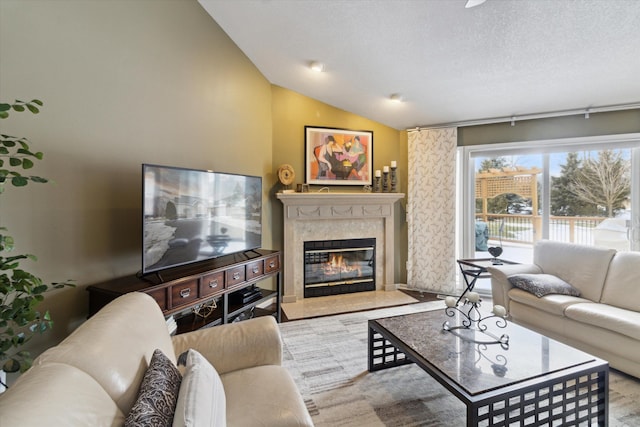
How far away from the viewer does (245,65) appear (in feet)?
11.5

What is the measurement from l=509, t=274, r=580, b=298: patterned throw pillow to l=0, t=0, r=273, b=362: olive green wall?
328 centimetres

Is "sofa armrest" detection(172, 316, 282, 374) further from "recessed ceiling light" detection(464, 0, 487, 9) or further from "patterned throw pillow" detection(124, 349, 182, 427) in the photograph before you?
"recessed ceiling light" detection(464, 0, 487, 9)

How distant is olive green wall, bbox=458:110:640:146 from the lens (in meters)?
3.59

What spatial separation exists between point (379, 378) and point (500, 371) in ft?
2.94

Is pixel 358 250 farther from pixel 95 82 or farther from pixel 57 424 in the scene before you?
pixel 57 424

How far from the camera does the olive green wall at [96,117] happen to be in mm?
1631

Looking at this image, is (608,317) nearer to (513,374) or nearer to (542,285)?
(542,285)

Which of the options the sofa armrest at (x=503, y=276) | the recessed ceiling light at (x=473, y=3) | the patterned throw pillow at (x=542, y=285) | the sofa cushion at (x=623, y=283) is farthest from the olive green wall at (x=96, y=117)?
the sofa cushion at (x=623, y=283)

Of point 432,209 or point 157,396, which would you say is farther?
point 432,209

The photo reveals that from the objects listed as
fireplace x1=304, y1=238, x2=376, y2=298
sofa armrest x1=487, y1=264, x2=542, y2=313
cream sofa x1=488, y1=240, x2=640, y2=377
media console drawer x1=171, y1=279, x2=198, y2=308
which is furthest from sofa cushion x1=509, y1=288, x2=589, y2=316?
media console drawer x1=171, y1=279, x2=198, y2=308

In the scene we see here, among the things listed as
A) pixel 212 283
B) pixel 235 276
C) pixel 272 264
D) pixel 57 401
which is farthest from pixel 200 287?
pixel 57 401

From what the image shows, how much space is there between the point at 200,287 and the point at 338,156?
2688mm

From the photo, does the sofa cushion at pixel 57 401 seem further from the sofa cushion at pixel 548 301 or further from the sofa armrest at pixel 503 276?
the sofa armrest at pixel 503 276

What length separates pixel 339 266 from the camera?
4371 mm
